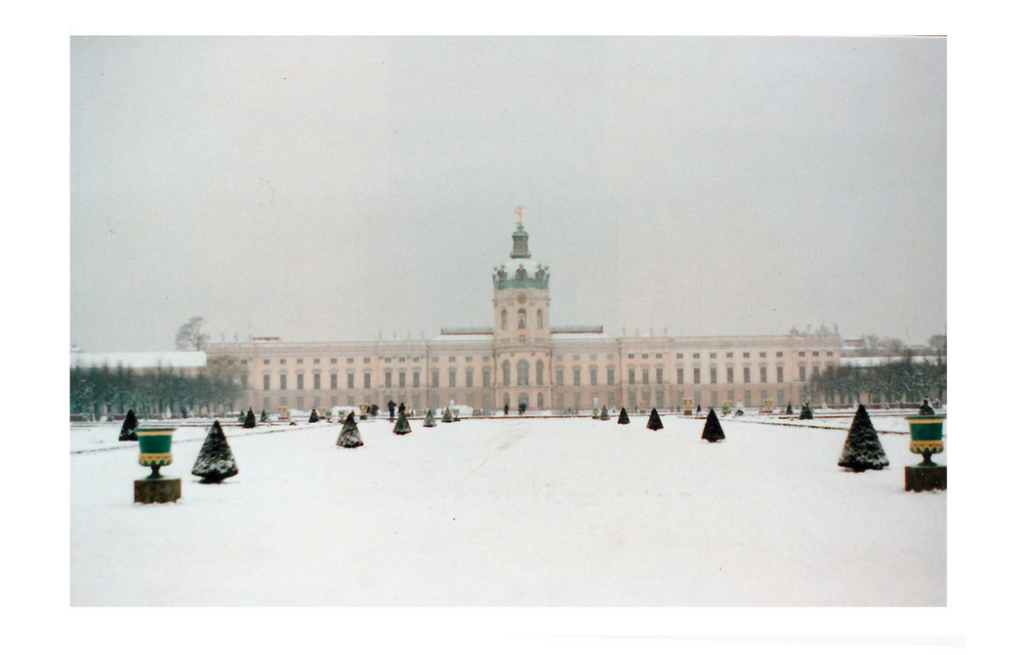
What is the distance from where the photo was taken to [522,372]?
37219 mm

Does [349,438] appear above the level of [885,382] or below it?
below

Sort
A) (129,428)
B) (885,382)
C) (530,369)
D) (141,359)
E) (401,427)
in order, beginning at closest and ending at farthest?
(129,428)
(141,359)
(401,427)
(885,382)
(530,369)

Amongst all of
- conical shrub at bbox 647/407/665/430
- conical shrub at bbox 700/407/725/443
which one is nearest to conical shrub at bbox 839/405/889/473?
conical shrub at bbox 700/407/725/443

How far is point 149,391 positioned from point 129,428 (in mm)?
6351

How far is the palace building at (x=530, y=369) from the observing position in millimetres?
24953

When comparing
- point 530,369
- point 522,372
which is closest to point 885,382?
point 530,369

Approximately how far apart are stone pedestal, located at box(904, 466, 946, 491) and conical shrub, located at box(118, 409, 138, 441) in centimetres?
1117

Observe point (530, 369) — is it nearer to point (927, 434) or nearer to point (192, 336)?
point (192, 336)

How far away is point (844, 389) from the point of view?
26875 millimetres

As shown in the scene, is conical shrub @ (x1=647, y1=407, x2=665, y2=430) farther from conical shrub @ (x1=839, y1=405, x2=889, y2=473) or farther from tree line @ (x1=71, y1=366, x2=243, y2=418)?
tree line @ (x1=71, y1=366, x2=243, y2=418)

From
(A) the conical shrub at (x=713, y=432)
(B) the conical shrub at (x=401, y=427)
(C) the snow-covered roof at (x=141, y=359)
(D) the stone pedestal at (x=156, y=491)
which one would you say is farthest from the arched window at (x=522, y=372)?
(D) the stone pedestal at (x=156, y=491)

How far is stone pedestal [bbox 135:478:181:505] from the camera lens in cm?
861
